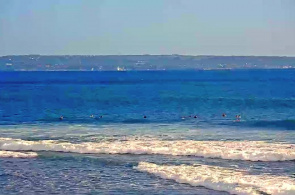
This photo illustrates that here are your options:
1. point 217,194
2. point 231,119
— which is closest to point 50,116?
point 231,119

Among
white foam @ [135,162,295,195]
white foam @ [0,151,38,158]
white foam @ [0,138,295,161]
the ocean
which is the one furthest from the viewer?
white foam @ [0,151,38,158]

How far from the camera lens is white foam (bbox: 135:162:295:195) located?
20609mm

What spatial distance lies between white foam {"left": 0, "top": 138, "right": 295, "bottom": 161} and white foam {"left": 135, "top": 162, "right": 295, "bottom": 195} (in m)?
3.30

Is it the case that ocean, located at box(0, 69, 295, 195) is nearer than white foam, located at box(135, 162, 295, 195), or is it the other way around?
white foam, located at box(135, 162, 295, 195)

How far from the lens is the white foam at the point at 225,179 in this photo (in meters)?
20.6

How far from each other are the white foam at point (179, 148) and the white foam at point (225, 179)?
330 centimetres

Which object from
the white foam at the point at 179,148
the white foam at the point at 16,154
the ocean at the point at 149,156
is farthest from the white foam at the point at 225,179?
the white foam at the point at 16,154

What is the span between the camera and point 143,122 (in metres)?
48.1

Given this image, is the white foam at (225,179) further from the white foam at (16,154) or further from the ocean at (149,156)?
the white foam at (16,154)

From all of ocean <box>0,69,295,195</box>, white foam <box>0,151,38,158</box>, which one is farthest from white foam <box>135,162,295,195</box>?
white foam <box>0,151,38,158</box>

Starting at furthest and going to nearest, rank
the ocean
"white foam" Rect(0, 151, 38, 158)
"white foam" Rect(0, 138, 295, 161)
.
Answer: "white foam" Rect(0, 151, 38, 158)
"white foam" Rect(0, 138, 295, 161)
the ocean

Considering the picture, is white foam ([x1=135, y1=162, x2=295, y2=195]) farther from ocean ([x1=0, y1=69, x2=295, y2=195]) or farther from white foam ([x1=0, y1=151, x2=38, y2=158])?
white foam ([x1=0, y1=151, x2=38, y2=158])

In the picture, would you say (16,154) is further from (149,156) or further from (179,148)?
(179,148)

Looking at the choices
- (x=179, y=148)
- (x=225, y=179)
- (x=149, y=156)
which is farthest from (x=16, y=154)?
(x=225, y=179)
